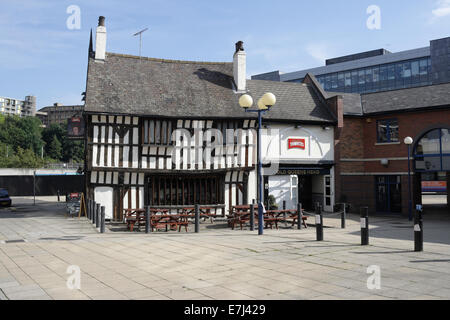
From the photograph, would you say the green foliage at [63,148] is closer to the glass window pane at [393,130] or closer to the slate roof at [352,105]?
the slate roof at [352,105]

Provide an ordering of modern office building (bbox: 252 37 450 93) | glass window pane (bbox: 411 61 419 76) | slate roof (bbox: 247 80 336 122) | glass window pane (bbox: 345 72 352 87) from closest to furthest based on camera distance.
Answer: slate roof (bbox: 247 80 336 122) < modern office building (bbox: 252 37 450 93) < glass window pane (bbox: 411 61 419 76) < glass window pane (bbox: 345 72 352 87)

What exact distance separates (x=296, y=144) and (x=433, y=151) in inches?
283

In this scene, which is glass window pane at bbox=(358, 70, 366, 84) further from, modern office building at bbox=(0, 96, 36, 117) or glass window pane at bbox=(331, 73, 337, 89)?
modern office building at bbox=(0, 96, 36, 117)

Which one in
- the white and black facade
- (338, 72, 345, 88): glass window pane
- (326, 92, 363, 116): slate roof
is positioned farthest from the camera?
(338, 72, 345, 88): glass window pane

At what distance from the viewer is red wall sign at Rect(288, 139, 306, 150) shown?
21562mm

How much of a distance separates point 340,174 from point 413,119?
4935mm

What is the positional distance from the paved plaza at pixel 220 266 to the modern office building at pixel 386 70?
61.8 meters

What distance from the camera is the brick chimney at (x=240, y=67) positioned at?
21469mm

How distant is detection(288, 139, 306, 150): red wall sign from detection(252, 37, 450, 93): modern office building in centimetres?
5050

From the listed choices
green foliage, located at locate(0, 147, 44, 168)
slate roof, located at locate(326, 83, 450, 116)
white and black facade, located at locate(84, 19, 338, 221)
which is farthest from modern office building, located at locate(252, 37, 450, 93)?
green foliage, located at locate(0, 147, 44, 168)

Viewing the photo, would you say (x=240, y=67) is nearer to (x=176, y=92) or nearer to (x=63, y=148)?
(x=176, y=92)

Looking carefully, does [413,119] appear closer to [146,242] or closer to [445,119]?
[445,119]

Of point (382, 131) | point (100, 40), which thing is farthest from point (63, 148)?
point (382, 131)
